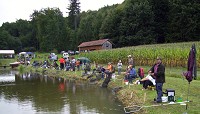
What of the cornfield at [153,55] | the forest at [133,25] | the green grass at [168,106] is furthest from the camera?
the forest at [133,25]

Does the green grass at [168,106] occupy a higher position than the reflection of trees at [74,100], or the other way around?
the green grass at [168,106]

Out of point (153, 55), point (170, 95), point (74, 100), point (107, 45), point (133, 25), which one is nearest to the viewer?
point (170, 95)

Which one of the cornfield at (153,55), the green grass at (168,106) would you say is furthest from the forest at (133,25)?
the green grass at (168,106)

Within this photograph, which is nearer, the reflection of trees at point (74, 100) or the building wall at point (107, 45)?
the reflection of trees at point (74, 100)

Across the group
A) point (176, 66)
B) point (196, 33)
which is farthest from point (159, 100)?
point (196, 33)

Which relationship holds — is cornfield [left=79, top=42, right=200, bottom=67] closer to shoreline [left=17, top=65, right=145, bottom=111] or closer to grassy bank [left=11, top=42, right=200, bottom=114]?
grassy bank [left=11, top=42, right=200, bottom=114]

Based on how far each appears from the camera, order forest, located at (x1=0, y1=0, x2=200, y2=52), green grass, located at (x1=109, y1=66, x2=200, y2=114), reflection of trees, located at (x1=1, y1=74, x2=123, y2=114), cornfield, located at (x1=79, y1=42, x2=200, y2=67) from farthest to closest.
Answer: forest, located at (x1=0, y1=0, x2=200, y2=52)
cornfield, located at (x1=79, y1=42, x2=200, y2=67)
reflection of trees, located at (x1=1, y1=74, x2=123, y2=114)
green grass, located at (x1=109, y1=66, x2=200, y2=114)

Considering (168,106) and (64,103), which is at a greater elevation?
(168,106)

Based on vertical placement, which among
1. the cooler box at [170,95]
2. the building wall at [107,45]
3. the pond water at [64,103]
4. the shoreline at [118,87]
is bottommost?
the pond water at [64,103]

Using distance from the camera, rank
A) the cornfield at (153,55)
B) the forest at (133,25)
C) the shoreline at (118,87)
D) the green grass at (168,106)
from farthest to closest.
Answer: the forest at (133,25), the cornfield at (153,55), the shoreline at (118,87), the green grass at (168,106)

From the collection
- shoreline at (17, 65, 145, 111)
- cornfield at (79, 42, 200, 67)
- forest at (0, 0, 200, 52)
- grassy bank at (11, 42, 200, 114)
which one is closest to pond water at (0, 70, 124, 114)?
shoreline at (17, 65, 145, 111)

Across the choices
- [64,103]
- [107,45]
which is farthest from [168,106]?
[107,45]

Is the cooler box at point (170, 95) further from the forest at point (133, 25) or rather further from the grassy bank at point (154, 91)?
the forest at point (133, 25)

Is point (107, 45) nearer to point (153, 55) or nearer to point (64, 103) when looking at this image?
point (153, 55)
